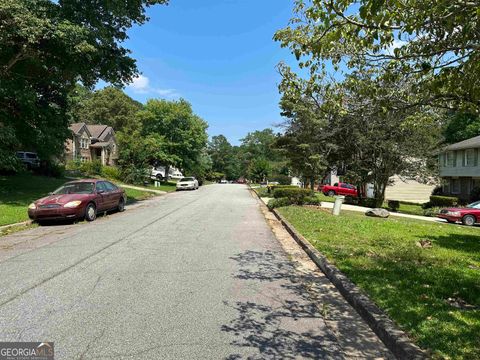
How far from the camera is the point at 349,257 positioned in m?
8.02

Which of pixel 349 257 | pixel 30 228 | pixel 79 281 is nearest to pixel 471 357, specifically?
pixel 349 257

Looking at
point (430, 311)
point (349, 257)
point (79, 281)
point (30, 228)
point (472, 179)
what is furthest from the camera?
point (472, 179)

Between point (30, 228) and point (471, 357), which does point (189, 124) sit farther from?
point (471, 357)

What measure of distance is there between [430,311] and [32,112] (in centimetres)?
2064

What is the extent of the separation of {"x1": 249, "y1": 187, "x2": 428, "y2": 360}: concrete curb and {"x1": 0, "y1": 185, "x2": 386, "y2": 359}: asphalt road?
0.16 m

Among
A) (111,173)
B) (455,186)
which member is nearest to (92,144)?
(111,173)

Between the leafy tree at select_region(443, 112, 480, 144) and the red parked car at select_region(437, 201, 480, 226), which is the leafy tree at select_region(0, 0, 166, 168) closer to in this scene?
the red parked car at select_region(437, 201, 480, 226)

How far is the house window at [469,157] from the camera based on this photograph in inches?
1382

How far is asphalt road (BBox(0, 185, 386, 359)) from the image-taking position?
4.13m

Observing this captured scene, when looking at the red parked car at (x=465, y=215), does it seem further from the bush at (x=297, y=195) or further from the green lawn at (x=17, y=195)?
the green lawn at (x=17, y=195)

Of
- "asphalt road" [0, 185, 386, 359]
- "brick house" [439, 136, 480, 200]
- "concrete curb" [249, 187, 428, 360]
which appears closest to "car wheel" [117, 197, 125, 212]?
"asphalt road" [0, 185, 386, 359]

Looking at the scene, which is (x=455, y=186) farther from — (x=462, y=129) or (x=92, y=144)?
(x=92, y=144)

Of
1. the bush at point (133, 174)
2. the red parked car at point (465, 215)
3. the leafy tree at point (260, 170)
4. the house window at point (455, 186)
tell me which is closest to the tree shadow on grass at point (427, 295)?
the red parked car at point (465, 215)

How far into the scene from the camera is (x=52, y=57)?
19531 mm
